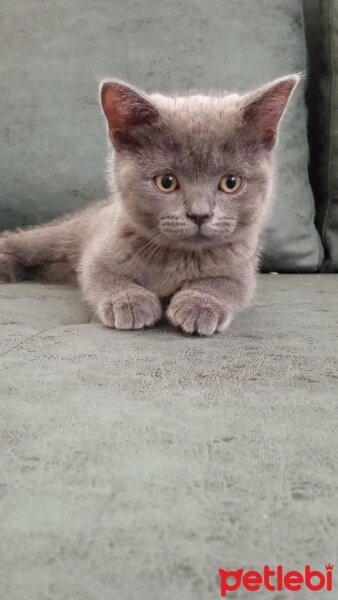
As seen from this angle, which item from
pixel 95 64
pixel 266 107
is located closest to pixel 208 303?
pixel 266 107

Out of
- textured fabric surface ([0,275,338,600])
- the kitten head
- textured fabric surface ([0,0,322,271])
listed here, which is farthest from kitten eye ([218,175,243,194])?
textured fabric surface ([0,0,322,271])

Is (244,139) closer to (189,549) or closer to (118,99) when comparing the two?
(118,99)

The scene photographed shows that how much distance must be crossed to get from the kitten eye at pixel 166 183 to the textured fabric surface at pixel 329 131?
833 millimetres

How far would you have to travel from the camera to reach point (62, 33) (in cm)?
179

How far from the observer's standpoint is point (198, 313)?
3.60 feet

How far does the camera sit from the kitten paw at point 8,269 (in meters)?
1.67

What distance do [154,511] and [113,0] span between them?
5.49ft

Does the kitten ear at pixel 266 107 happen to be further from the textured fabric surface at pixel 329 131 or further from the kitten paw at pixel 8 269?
the kitten paw at pixel 8 269

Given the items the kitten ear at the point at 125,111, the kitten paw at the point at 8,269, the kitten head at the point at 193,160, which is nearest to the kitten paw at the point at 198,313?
the kitten head at the point at 193,160

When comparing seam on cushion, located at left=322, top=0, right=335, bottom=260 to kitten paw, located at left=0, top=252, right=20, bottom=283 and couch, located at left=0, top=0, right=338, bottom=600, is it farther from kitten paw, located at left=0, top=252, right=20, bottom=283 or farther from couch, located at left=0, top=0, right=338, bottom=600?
kitten paw, located at left=0, top=252, right=20, bottom=283

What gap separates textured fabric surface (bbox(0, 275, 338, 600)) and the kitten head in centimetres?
27

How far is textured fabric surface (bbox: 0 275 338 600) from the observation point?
1.42ft

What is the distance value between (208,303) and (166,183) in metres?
0.24

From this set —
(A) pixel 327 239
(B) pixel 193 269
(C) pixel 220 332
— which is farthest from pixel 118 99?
(A) pixel 327 239
